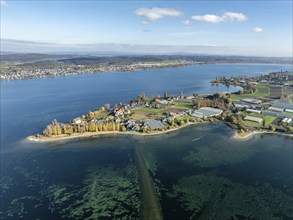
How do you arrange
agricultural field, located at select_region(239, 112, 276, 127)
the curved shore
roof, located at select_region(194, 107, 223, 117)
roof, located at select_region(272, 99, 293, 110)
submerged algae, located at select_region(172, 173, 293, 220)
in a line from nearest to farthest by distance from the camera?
1. submerged algae, located at select_region(172, 173, 293, 220)
2. the curved shore
3. agricultural field, located at select_region(239, 112, 276, 127)
4. roof, located at select_region(194, 107, 223, 117)
5. roof, located at select_region(272, 99, 293, 110)

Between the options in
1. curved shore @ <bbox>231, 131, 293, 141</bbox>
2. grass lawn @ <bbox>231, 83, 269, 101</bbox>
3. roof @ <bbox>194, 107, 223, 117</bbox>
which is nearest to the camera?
curved shore @ <bbox>231, 131, 293, 141</bbox>

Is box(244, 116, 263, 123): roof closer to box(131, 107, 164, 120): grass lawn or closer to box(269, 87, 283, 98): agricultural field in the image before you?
box(131, 107, 164, 120): grass lawn

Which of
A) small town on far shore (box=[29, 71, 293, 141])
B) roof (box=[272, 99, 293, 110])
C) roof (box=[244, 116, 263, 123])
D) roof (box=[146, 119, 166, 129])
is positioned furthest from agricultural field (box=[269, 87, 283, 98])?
roof (box=[146, 119, 166, 129])

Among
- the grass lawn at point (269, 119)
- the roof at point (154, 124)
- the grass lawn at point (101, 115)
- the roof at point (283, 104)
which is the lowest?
the roof at point (154, 124)

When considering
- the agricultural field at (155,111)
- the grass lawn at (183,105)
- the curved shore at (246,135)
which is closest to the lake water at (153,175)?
the curved shore at (246,135)

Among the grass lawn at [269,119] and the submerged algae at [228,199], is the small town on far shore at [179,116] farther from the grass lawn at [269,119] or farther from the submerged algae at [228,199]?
the submerged algae at [228,199]

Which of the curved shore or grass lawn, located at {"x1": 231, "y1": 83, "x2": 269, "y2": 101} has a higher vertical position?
grass lawn, located at {"x1": 231, "y1": 83, "x2": 269, "y2": 101}
